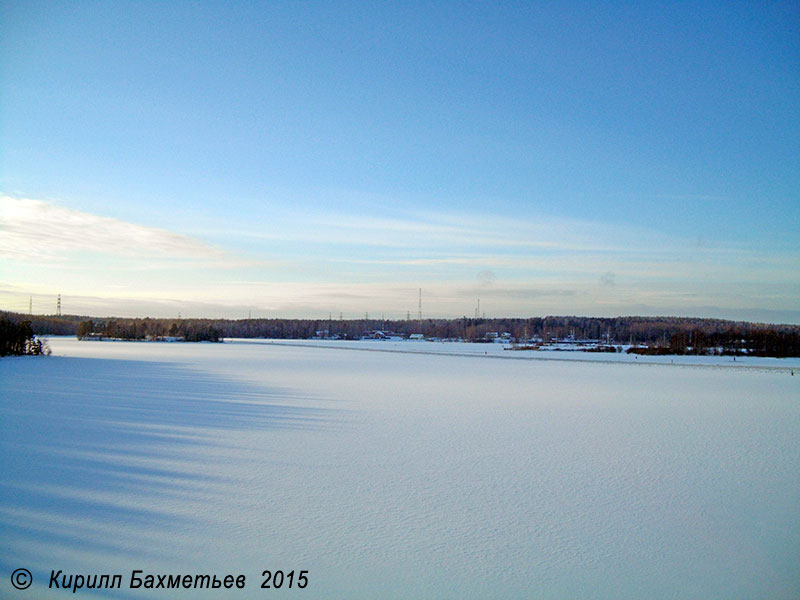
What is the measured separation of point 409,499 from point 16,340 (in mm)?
36144

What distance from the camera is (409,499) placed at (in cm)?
607

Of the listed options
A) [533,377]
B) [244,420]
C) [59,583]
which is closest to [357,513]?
[59,583]

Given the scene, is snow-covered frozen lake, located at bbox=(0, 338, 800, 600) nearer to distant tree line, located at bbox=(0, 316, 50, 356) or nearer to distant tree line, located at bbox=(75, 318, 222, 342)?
distant tree line, located at bbox=(0, 316, 50, 356)

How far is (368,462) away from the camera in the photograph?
7652mm

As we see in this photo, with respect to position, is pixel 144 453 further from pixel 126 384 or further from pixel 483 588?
pixel 126 384

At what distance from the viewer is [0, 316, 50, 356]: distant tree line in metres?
33.3

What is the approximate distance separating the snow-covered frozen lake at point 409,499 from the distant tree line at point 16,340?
2534 cm

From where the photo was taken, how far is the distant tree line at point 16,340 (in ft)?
109

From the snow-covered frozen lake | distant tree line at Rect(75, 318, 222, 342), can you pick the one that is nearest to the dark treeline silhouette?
distant tree line at Rect(75, 318, 222, 342)

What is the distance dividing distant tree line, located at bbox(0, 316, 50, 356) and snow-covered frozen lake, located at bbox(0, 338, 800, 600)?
25.3 meters
